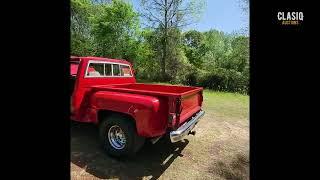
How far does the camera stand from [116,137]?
4848 mm

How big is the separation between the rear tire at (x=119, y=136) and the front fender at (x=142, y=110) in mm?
203

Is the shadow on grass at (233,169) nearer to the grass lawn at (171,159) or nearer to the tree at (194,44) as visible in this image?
the grass lawn at (171,159)

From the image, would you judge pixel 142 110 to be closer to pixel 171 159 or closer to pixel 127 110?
pixel 127 110

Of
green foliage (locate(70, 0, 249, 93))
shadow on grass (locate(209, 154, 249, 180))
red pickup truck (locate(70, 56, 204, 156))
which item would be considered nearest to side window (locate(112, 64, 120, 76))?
red pickup truck (locate(70, 56, 204, 156))

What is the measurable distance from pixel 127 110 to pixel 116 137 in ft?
2.32

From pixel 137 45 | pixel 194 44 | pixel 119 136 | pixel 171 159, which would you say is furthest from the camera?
pixel 194 44

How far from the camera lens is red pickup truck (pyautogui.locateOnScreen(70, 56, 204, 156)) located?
4234mm

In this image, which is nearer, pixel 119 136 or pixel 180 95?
pixel 180 95

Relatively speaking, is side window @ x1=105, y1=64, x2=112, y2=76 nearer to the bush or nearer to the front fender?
the front fender

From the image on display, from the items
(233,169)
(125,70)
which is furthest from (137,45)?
(233,169)
